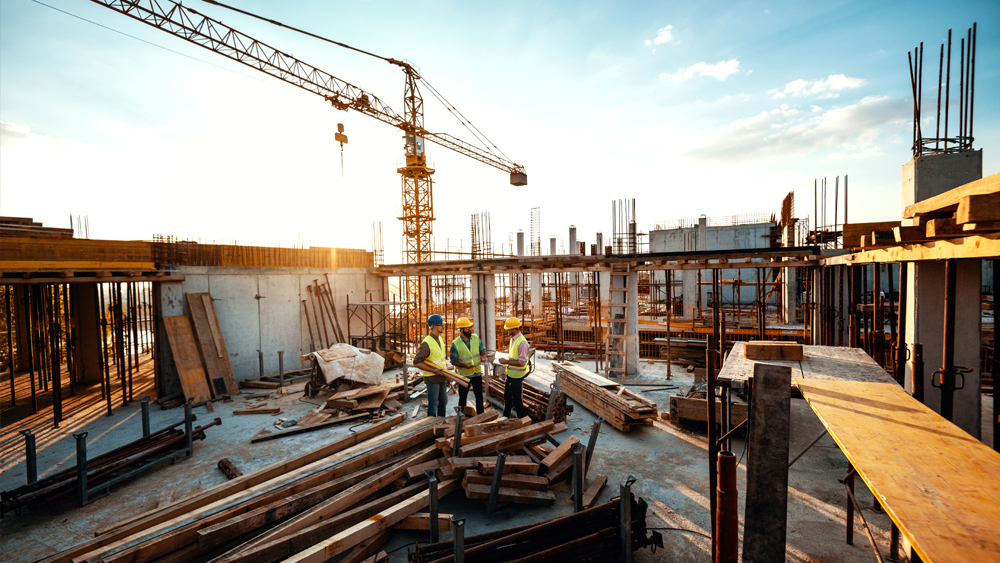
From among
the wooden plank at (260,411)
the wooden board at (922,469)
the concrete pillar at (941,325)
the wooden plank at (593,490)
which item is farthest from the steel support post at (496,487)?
the wooden plank at (260,411)

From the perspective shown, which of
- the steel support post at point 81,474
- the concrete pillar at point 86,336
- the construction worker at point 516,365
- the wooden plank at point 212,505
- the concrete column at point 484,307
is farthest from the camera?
the concrete column at point 484,307

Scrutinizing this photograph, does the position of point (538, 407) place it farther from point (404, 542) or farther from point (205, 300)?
point (205, 300)

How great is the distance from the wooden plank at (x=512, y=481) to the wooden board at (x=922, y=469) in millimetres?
3336

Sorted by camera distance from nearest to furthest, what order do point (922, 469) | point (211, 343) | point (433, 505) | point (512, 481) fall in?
point (922, 469)
point (433, 505)
point (512, 481)
point (211, 343)

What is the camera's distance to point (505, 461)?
5.55m

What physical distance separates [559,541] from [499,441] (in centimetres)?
176

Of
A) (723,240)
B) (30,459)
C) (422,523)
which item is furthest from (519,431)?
(723,240)

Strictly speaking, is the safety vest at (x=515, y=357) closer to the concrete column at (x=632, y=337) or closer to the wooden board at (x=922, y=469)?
the wooden board at (x=922, y=469)

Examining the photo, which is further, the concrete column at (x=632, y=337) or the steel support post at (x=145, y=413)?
the concrete column at (x=632, y=337)

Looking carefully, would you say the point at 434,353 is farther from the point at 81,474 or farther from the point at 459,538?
the point at 81,474

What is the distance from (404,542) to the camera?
191 inches

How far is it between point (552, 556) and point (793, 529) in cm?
315

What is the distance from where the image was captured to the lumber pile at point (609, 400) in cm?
815

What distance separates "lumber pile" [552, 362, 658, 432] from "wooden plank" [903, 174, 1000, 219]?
5097mm
